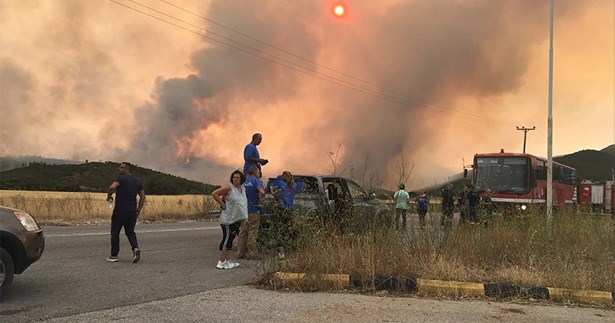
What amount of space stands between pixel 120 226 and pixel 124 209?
1.04 feet

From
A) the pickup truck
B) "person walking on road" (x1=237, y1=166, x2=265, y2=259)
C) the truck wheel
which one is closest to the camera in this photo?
the truck wheel

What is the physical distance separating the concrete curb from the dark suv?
3169mm

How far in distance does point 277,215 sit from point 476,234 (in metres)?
3.63

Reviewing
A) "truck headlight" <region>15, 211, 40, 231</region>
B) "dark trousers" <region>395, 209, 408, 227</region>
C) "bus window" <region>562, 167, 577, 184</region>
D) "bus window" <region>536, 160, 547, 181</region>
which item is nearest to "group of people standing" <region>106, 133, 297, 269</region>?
"dark trousers" <region>395, 209, 408, 227</region>

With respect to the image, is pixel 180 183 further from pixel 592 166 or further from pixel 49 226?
pixel 592 166

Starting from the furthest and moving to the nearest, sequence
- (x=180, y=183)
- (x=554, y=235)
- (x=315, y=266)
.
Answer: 1. (x=180, y=183)
2. (x=554, y=235)
3. (x=315, y=266)

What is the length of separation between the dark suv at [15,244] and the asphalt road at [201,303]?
0.34 meters

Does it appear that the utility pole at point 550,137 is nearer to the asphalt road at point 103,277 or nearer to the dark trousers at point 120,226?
the asphalt road at point 103,277

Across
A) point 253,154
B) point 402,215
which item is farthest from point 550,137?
point 253,154

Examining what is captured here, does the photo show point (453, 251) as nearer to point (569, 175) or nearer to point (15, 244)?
point (15, 244)

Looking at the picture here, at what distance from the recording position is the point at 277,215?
8.95 m

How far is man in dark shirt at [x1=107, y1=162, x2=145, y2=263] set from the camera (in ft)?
28.8

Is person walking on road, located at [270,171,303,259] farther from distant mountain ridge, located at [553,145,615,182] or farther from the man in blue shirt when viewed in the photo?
distant mountain ridge, located at [553,145,615,182]

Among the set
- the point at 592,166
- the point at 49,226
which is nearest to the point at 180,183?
the point at 49,226
